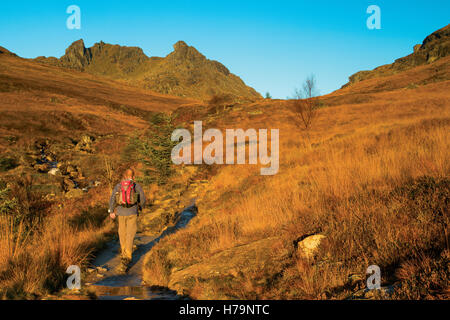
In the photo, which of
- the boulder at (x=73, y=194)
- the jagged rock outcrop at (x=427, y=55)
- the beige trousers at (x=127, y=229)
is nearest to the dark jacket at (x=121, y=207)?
the beige trousers at (x=127, y=229)

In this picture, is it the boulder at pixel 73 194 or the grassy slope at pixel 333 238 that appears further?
the boulder at pixel 73 194

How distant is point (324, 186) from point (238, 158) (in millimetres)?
10936

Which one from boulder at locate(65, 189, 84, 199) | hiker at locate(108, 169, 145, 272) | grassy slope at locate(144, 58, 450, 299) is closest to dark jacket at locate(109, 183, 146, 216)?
hiker at locate(108, 169, 145, 272)

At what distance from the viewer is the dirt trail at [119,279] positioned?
167 inches

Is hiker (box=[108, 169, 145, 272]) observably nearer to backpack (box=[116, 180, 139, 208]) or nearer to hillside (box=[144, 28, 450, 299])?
backpack (box=[116, 180, 139, 208])

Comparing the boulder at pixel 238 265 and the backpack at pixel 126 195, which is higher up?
the backpack at pixel 126 195

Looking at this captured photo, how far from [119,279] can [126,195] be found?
1729 mm

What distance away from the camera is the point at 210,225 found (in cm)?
663

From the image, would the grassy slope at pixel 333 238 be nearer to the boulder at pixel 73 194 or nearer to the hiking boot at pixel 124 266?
the hiking boot at pixel 124 266

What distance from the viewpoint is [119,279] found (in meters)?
5.38

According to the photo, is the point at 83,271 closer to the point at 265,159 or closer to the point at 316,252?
the point at 316,252

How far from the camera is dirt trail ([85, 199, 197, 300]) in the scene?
4250 mm

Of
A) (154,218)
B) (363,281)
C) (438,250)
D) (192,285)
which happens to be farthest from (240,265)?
(154,218)

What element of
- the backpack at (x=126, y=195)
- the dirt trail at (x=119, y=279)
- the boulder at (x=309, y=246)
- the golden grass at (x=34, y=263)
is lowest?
the dirt trail at (x=119, y=279)
